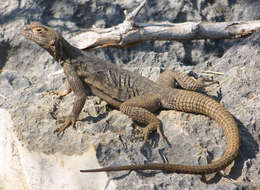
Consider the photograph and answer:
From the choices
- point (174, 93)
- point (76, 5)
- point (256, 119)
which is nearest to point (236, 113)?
point (256, 119)

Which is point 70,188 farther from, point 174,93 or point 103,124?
point 174,93

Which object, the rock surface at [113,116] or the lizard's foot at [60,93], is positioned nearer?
the rock surface at [113,116]

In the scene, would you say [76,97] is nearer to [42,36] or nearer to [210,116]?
[42,36]

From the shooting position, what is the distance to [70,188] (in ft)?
13.7

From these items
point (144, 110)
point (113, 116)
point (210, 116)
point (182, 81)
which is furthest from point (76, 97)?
point (210, 116)

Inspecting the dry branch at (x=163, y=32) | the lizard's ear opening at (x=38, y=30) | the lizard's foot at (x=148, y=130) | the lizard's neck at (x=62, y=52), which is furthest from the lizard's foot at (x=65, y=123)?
the dry branch at (x=163, y=32)

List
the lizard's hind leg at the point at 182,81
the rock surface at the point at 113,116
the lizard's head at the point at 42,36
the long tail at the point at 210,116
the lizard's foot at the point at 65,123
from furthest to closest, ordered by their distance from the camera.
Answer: the lizard's hind leg at the point at 182,81 < the lizard's head at the point at 42,36 < the lizard's foot at the point at 65,123 < the rock surface at the point at 113,116 < the long tail at the point at 210,116

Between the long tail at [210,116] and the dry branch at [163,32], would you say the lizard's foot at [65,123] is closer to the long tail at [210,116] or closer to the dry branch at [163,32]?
the long tail at [210,116]

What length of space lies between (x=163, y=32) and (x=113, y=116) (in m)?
2.58

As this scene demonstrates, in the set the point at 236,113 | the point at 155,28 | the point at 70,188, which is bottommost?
the point at 70,188

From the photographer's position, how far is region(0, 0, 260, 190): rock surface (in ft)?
13.8

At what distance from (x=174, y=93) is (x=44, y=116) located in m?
2.12

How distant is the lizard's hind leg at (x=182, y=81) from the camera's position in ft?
18.2

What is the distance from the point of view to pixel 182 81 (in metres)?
5.64
